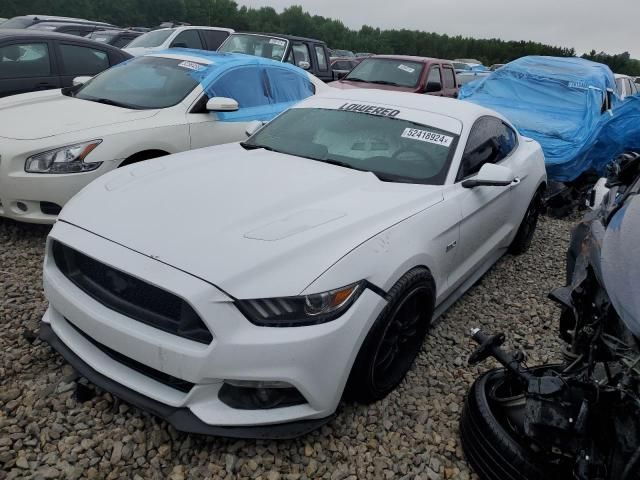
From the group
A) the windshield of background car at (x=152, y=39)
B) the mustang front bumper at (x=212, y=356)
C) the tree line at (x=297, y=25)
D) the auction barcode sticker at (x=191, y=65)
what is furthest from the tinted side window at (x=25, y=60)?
the tree line at (x=297, y=25)

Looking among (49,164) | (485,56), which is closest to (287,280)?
(49,164)

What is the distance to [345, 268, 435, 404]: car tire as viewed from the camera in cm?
221

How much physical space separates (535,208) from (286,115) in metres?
2.55

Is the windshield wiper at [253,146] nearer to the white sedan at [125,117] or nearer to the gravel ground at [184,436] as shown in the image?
the white sedan at [125,117]

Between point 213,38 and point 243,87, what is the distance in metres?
6.92

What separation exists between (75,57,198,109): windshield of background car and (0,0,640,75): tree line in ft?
120

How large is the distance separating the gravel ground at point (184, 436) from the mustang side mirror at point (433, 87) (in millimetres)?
7237

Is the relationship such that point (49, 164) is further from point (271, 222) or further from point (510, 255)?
point (510, 255)

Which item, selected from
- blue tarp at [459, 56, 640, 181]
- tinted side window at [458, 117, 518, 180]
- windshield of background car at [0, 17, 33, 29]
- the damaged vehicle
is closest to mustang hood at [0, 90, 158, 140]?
tinted side window at [458, 117, 518, 180]

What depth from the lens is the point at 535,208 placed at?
15.1 feet

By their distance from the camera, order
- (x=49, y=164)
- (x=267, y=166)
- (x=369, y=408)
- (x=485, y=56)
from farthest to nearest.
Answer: (x=485, y=56) → (x=49, y=164) → (x=267, y=166) → (x=369, y=408)

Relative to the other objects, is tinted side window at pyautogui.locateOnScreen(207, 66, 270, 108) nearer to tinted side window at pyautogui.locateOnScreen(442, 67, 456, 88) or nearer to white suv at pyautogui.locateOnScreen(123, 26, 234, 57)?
white suv at pyautogui.locateOnScreen(123, 26, 234, 57)

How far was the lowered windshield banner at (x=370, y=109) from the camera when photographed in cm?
339

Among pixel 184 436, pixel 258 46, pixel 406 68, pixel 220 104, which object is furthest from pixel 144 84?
pixel 406 68
